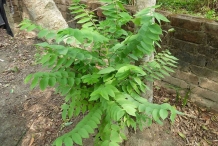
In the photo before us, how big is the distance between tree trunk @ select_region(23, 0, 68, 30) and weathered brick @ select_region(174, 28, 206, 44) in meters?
1.58

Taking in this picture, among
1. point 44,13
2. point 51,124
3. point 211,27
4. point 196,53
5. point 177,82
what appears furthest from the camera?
point 177,82

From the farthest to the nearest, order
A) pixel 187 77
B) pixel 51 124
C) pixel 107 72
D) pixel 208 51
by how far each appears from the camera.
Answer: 1. pixel 187 77
2. pixel 51 124
3. pixel 208 51
4. pixel 107 72

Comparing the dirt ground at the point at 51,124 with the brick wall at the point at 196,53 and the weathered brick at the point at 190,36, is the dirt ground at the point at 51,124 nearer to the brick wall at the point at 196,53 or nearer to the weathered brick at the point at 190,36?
the brick wall at the point at 196,53

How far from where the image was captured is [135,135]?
2.54 m

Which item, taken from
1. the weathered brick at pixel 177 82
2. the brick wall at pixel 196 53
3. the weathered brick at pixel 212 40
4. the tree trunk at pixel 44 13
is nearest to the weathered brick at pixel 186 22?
the brick wall at pixel 196 53

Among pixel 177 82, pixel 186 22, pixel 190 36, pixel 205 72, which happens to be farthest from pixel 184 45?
pixel 177 82

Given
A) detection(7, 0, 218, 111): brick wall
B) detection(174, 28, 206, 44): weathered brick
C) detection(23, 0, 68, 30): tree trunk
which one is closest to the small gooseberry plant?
detection(23, 0, 68, 30): tree trunk

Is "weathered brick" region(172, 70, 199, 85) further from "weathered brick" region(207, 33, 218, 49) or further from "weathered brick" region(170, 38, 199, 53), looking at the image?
"weathered brick" region(207, 33, 218, 49)

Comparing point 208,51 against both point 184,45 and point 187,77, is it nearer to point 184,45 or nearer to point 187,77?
point 184,45

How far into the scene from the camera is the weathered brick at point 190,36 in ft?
8.44

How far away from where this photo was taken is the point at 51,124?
2814mm

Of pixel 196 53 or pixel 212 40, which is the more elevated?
pixel 212 40

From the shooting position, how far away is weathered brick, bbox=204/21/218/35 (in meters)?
2.43

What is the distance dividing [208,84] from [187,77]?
283mm
